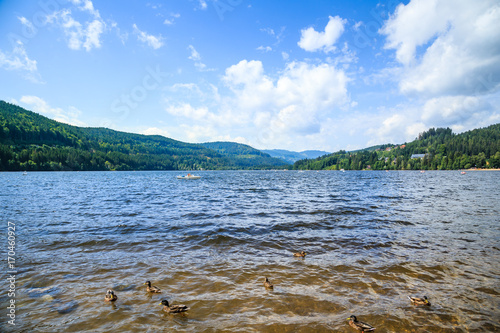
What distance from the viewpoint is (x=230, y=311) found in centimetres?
825

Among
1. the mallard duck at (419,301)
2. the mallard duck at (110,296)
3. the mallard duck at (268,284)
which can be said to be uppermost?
the mallard duck at (419,301)

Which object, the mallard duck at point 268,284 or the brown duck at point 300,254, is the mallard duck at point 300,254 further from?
the mallard duck at point 268,284

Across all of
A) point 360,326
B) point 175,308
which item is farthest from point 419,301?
point 175,308

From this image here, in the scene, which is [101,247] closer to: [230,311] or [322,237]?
[230,311]

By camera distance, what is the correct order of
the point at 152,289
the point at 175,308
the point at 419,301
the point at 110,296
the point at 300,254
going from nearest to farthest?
the point at 175,308 < the point at 419,301 < the point at 110,296 < the point at 152,289 < the point at 300,254

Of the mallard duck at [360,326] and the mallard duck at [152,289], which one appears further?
the mallard duck at [152,289]

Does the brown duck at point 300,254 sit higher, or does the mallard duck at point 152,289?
the brown duck at point 300,254

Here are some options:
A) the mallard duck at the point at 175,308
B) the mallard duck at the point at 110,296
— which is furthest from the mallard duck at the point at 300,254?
the mallard duck at the point at 110,296

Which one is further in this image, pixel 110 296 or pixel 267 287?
pixel 267 287

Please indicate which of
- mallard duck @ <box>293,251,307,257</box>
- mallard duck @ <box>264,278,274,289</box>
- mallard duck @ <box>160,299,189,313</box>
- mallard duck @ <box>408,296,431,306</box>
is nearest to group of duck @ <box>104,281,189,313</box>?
mallard duck @ <box>160,299,189,313</box>

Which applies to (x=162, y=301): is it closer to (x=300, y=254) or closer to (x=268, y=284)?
(x=268, y=284)

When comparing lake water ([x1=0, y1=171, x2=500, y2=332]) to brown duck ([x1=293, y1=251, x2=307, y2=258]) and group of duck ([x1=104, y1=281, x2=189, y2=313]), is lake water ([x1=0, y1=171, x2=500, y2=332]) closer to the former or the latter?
group of duck ([x1=104, y1=281, x2=189, y2=313])

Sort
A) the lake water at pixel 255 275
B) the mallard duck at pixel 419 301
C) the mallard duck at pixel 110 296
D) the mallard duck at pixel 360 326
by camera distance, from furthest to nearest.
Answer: the mallard duck at pixel 110 296, the mallard duck at pixel 419 301, the lake water at pixel 255 275, the mallard duck at pixel 360 326

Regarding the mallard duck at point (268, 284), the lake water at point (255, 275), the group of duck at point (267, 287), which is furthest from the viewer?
the mallard duck at point (268, 284)
